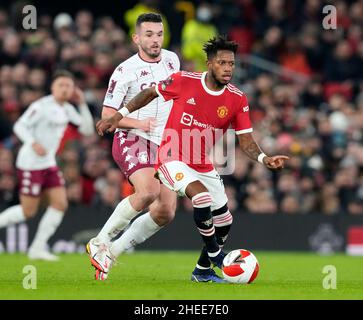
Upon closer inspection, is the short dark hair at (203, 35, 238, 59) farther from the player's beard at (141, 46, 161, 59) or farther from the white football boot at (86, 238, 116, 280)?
the white football boot at (86, 238, 116, 280)

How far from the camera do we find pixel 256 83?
72.2 ft

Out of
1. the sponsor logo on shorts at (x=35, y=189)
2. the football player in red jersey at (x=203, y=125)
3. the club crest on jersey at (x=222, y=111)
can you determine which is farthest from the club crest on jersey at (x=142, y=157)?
the sponsor logo on shorts at (x=35, y=189)

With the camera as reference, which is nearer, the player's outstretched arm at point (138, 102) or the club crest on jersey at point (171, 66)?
the player's outstretched arm at point (138, 102)

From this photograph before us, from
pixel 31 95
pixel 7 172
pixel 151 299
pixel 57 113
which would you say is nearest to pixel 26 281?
pixel 151 299

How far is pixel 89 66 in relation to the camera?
20688 mm

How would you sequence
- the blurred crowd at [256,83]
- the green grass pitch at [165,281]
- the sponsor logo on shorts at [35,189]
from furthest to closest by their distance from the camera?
the blurred crowd at [256,83]
the sponsor logo on shorts at [35,189]
the green grass pitch at [165,281]

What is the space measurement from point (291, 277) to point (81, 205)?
23.3ft

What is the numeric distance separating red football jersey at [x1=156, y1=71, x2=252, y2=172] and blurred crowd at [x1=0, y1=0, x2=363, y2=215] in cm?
649

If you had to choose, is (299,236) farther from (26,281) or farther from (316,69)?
(26,281)

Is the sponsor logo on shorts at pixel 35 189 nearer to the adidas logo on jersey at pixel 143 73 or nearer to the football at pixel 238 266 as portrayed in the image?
the adidas logo on jersey at pixel 143 73

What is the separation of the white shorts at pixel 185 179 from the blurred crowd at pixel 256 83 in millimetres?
6513

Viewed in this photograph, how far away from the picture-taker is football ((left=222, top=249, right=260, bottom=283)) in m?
10.8

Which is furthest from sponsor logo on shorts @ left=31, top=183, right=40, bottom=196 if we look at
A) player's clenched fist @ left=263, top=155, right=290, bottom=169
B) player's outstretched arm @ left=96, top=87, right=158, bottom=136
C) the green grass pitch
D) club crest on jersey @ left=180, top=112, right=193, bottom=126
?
player's clenched fist @ left=263, top=155, right=290, bottom=169

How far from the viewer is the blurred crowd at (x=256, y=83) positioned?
1920 centimetres
